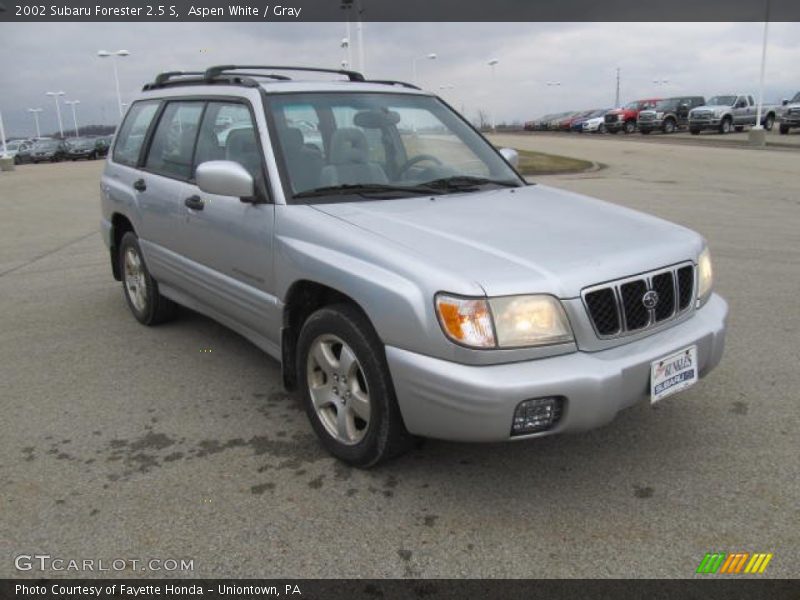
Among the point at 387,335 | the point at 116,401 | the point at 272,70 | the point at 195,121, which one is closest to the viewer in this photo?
the point at 387,335

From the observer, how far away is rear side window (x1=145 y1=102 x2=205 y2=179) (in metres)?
4.44

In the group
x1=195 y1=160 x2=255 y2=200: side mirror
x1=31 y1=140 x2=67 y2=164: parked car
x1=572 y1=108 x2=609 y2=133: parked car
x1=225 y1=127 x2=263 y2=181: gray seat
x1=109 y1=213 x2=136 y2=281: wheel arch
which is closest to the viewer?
x1=195 y1=160 x2=255 y2=200: side mirror

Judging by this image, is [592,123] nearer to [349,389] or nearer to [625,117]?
[625,117]

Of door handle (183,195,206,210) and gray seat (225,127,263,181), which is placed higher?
gray seat (225,127,263,181)

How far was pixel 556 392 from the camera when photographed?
Result: 2.59 meters

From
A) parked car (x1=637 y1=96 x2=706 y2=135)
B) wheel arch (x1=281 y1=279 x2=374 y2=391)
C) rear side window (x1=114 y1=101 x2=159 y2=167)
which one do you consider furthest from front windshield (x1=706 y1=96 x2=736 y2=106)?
wheel arch (x1=281 y1=279 x2=374 y2=391)

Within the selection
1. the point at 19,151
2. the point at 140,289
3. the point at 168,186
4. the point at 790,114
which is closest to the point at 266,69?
the point at 168,186

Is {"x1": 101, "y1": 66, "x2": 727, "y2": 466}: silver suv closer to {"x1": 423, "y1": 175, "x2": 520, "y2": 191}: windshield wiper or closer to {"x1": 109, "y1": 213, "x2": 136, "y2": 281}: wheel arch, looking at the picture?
{"x1": 423, "y1": 175, "x2": 520, "y2": 191}: windshield wiper

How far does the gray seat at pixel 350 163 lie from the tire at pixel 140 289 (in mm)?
2083

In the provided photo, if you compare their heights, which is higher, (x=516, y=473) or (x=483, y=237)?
(x=483, y=237)

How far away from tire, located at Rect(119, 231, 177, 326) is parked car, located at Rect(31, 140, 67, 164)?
121ft
